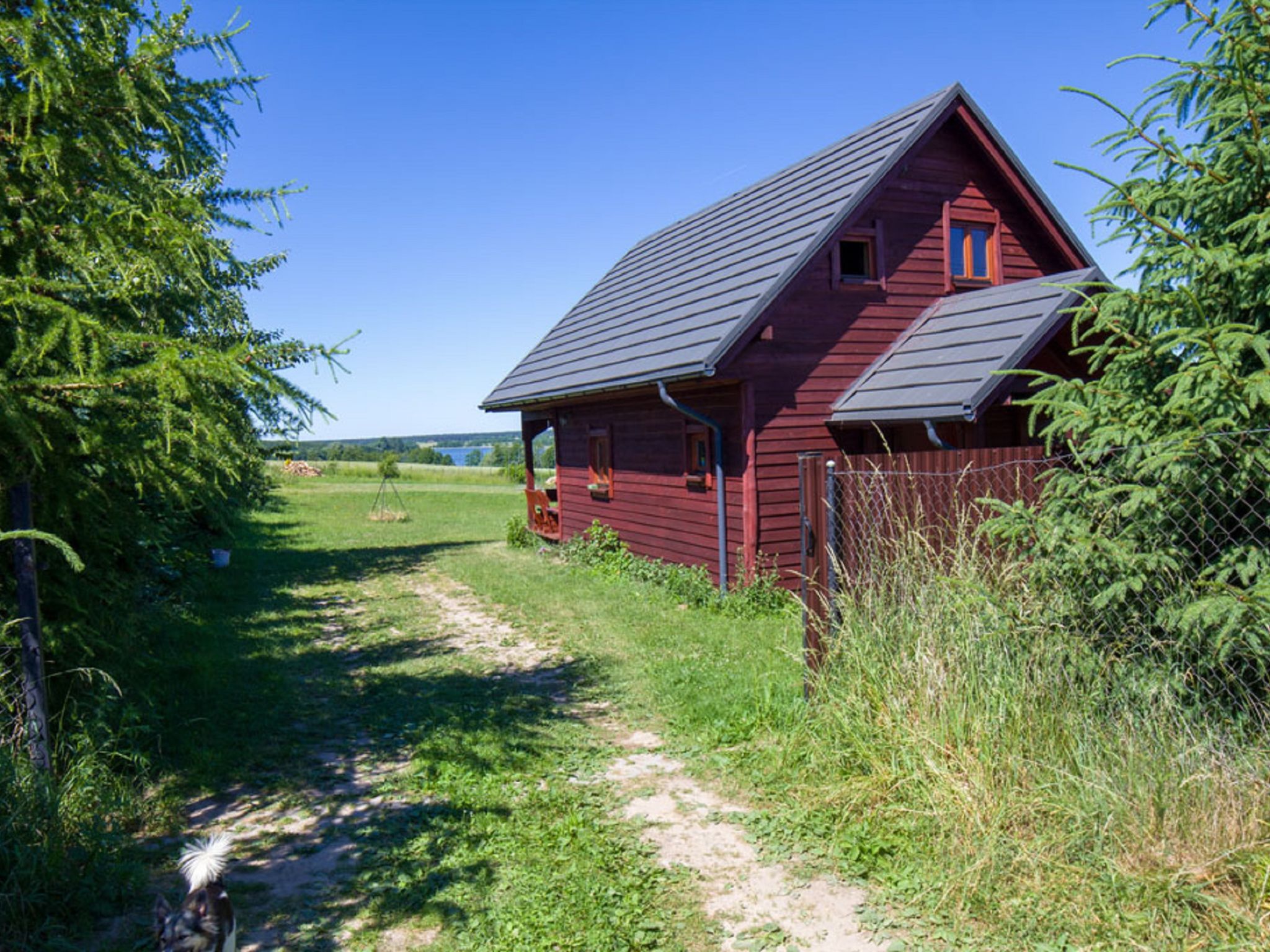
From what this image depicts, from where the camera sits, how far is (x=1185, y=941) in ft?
10.4

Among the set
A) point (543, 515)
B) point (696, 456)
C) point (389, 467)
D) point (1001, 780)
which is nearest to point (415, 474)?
point (389, 467)

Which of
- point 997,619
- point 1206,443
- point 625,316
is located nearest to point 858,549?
point 997,619

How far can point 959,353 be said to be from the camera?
32.8ft

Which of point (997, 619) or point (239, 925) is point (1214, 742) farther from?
point (239, 925)

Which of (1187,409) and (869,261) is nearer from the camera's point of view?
(1187,409)

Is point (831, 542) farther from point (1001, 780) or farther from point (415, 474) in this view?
point (415, 474)

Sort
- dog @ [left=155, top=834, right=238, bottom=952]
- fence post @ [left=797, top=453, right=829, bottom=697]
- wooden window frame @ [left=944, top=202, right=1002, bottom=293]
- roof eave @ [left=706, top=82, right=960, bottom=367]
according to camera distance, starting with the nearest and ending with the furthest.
A: dog @ [left=155, top=834, right=238, bottom=952] < fence post @ [left=797, top=453, right=829, bottom=697] < roof eave @ [left=706, top=82, right=960, bottom=367] < wooden window frame @ [left=944, top=202, right=1002, bottom=293]

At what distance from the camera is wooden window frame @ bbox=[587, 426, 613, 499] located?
47.1ft

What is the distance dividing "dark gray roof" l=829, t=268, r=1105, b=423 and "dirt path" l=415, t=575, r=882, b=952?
17.5ft

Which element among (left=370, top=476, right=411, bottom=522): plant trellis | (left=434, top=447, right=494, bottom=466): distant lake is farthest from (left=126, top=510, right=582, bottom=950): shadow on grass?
(left=434, top=447, right=494, bottom=466): distant lake

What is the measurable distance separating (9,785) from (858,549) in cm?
520

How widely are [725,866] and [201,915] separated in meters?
2.41

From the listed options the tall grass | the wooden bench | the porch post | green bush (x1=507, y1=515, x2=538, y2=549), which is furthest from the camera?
the porch post

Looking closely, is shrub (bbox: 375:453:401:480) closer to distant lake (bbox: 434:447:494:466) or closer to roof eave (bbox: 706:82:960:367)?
distant lake (bbox: 434:447:494:466)
